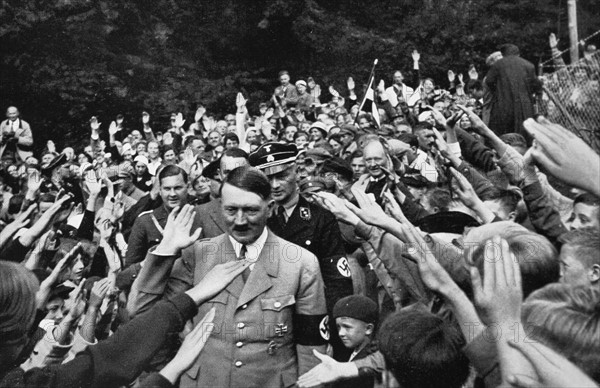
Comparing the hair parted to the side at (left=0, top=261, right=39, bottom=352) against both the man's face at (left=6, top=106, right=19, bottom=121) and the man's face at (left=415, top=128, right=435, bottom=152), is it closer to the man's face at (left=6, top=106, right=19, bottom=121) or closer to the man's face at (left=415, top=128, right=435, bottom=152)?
the man's face at (left=415, top=128, right=435, bottom=152)

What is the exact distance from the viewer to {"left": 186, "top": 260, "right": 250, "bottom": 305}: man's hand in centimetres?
307

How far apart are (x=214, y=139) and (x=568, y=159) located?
9948mm

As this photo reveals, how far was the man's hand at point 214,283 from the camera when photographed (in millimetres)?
3070

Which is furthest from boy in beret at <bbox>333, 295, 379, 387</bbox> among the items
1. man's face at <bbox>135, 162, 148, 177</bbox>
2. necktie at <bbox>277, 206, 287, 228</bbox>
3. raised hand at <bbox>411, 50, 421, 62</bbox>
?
raised hand at <bbox>411, 50, 421, 62</bbox>

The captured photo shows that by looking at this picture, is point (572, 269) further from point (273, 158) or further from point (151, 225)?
point (151, 225)

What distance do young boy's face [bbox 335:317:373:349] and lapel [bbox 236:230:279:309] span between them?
1.61 feet

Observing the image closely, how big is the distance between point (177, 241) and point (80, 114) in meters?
14.3

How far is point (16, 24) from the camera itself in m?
16.5

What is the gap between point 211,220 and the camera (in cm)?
451

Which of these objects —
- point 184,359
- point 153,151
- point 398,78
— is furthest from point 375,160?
point 398,78

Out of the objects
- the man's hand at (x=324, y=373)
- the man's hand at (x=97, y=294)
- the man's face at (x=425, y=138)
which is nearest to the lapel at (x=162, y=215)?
the man's hand at (x=97, y=294)

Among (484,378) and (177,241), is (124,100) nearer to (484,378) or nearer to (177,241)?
(177,241)

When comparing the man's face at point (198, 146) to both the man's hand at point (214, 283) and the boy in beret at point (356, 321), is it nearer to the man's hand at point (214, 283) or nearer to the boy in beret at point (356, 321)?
the boy in beret at point (356, 321)

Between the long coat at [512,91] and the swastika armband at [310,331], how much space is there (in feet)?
21.9
